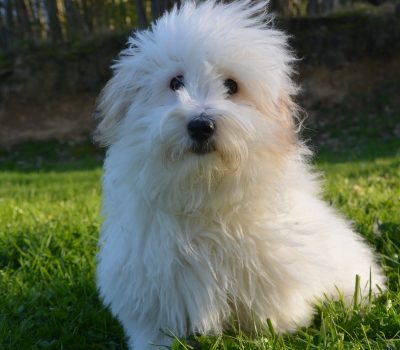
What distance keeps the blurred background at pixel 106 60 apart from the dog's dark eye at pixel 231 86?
11461 mm

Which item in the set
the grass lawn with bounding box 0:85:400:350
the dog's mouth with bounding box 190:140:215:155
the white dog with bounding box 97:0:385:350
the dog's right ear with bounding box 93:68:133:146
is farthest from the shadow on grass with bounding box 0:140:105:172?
the dog's mouth with bounding box 190:140:215:155

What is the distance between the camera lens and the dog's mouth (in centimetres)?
214

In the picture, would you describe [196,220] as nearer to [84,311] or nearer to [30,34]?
[84,311]

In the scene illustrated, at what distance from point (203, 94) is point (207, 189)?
1.24 ft

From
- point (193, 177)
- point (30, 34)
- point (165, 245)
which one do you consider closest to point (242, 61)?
point (193, 177)

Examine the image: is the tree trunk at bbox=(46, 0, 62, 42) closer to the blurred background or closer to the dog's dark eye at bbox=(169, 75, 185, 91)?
the blurred background

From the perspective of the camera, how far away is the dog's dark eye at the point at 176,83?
237cm

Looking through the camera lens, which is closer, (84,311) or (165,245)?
(165,245)

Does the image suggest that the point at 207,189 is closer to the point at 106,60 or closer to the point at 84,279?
the point at 84,279

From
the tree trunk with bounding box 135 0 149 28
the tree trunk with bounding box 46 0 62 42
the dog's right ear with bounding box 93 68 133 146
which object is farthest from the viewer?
the tree trunk with bounding box 46 0 62 42

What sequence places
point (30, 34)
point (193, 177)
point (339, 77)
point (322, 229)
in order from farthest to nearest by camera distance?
A: point (30, 34) → point (339, 77) → point (322, 229) → point (193, 177)

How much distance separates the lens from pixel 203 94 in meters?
2.31

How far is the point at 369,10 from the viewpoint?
46.9ft

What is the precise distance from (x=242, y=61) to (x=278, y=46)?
224 mm
